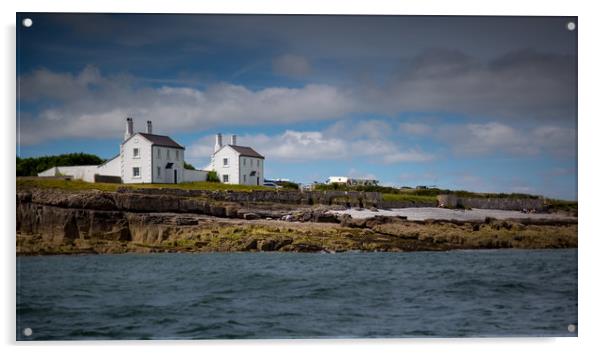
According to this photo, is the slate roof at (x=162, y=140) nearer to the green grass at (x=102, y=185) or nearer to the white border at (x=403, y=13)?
the green grass at (x=102, y=185)

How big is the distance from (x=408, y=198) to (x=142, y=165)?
175 inches

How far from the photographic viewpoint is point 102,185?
34.7 ft

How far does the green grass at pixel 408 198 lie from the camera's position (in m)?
9.95

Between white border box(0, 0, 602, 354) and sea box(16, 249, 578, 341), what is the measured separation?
10cm

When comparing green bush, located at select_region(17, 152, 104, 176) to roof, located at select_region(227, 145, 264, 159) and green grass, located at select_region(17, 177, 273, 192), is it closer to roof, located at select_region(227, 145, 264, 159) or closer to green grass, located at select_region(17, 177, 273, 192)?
green grass, located at select_region(17, 177, 273, 192)

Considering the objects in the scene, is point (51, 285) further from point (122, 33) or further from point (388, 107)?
point (388, 107)

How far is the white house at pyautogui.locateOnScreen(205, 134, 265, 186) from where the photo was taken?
9602 mm

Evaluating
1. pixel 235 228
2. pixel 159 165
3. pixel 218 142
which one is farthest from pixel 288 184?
pixel 159 165

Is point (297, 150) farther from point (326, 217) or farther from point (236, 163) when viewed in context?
point (326, 217)

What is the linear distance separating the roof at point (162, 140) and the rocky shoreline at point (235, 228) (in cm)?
153

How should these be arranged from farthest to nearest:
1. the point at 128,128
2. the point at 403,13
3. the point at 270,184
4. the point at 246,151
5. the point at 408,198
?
the point at 270,184
the point at 408,198
the point at 246,151
the point at 128,128
the point at 403,13

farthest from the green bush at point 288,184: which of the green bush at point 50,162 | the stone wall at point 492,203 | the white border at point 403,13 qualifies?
the white border at point 403,13

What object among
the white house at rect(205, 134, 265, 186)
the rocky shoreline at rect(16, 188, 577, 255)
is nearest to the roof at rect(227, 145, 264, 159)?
the white house at rect(205, 134, 265, 186)
